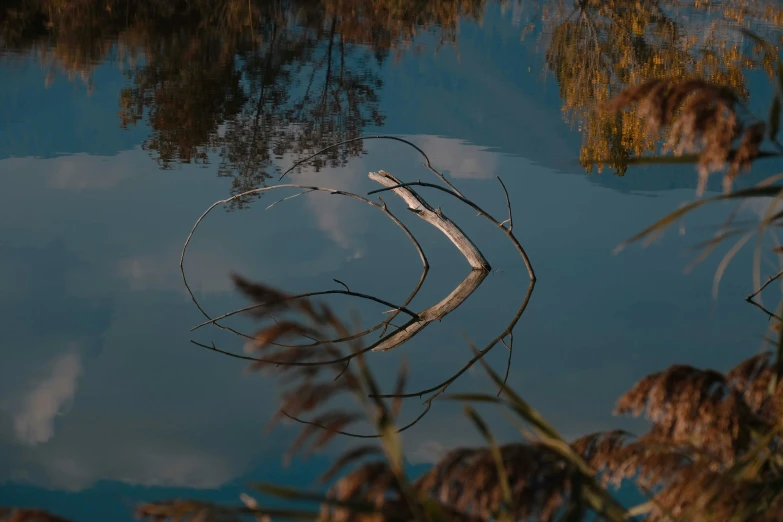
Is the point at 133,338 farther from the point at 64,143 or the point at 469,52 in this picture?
the point at 469,52

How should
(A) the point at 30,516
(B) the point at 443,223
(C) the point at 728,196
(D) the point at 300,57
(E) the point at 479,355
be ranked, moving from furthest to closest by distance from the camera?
(D) the point at 300,57 → (B) the point at 443,223 → (E) the point at 479,355 → (C) the point at 728,196 → (A) the point at 30,516

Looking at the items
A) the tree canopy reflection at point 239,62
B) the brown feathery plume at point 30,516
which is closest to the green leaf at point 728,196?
the brown feathery plume at point 30,516

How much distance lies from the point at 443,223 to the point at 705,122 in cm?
486

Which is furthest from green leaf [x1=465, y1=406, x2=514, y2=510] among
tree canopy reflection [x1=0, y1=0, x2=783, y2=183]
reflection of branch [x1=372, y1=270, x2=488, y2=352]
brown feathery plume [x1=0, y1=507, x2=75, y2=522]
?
tree canopy reflection [x1=0, y1=0, x2=783, y2=183]

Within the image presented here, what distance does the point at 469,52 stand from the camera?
108m

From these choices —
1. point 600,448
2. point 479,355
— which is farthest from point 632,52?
point 600,448

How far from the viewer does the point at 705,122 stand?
1784 millimetres

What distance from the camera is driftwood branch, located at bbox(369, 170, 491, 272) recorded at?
648cm

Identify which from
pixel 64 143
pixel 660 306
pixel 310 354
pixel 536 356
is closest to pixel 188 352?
pixel 536 356

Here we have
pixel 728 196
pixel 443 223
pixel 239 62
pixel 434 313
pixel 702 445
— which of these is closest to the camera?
pixel 728 196

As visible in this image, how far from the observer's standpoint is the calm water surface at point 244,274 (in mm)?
3949

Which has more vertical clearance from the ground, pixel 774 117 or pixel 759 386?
pixel 774 117

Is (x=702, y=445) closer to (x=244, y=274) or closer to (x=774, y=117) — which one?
(x=774, y=117)

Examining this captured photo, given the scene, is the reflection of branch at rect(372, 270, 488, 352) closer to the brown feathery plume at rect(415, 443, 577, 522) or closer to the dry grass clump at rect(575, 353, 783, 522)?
the dry grass clump at rect(575, 353, 783, 522)
